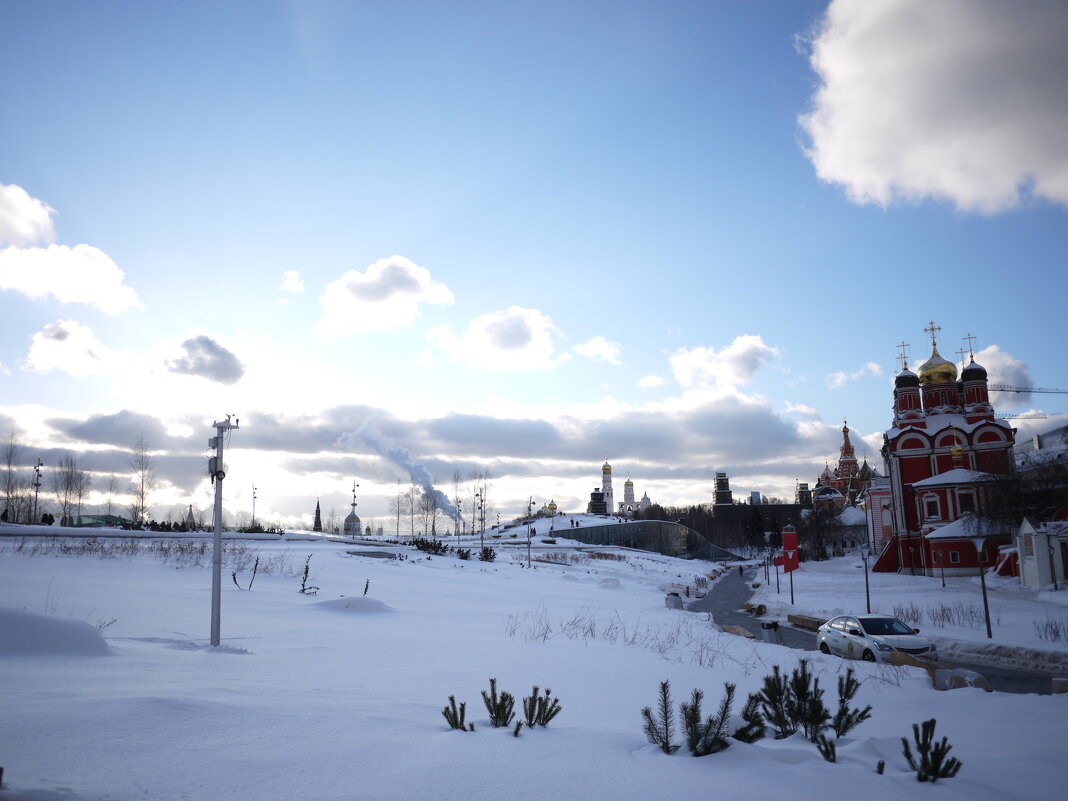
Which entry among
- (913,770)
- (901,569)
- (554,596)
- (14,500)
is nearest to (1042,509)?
(901,569)

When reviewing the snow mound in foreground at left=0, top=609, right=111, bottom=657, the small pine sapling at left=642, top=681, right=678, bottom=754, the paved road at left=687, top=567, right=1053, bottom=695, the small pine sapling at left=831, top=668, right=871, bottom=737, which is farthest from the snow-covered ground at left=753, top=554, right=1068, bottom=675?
the snow mound in foreground at left=0, top=609, right=111, bottom=657

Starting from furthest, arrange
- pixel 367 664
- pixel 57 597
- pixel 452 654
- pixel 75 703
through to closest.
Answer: pixel 57 597 < pixel 452 654 < pixel 367 664 < pixel 75 703

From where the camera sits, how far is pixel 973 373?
5741 centimetres

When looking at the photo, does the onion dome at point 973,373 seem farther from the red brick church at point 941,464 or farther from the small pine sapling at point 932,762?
the small pine sapling at point 932,762

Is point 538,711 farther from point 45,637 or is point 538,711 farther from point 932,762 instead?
point 45,637

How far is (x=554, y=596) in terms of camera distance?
30.1 meters

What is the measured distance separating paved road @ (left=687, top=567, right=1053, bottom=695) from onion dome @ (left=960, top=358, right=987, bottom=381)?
25.1 metres

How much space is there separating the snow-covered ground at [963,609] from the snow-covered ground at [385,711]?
316 inches

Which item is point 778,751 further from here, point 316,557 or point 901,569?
point 901,569

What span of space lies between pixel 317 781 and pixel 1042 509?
49.4 meters

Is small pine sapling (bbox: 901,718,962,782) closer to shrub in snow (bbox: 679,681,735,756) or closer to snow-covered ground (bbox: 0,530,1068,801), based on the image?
snow-covered ground (bbox: 0,530,1068,801)

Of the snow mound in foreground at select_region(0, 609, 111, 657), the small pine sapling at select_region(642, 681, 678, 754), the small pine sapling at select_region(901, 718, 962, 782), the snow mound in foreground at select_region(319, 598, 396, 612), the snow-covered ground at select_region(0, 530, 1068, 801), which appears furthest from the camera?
Result: the snow mound in foreground at select_region(319, 598, 396, 612)

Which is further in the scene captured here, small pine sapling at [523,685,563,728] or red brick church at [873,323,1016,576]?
red brick church at [873,323,1016,576]

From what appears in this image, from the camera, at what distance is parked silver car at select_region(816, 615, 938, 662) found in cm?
1800
